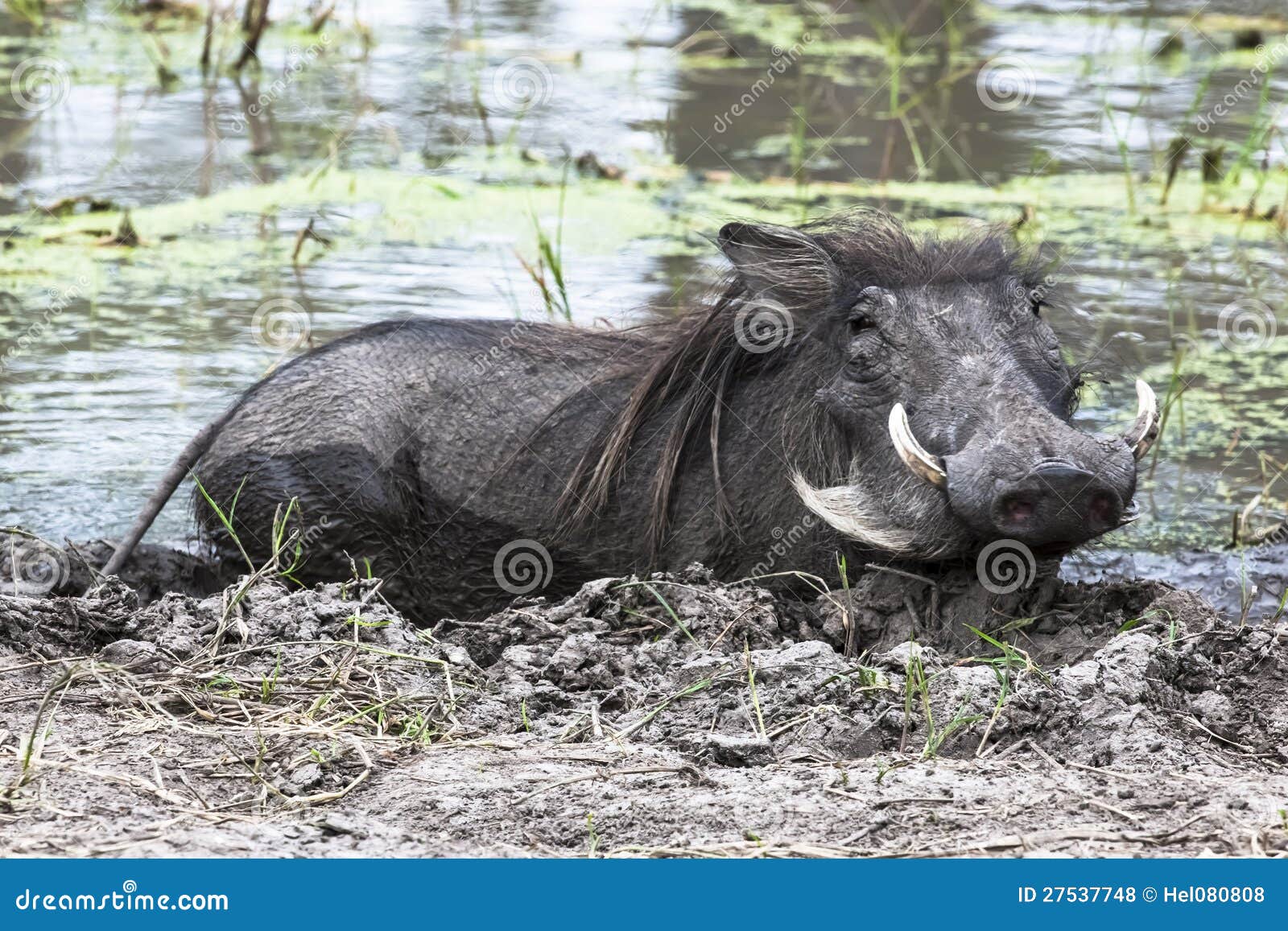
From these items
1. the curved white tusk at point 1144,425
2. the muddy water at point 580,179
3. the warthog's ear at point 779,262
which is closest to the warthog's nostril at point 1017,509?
the curved white tusk at point 1144,425

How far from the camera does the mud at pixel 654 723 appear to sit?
2.80 m

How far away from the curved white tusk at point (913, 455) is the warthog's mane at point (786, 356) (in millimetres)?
390

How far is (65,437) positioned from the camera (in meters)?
5.94

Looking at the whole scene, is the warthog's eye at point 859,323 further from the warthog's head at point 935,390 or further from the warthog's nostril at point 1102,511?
the warthog's nostril at point 1102,511

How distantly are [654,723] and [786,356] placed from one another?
59.6 inches

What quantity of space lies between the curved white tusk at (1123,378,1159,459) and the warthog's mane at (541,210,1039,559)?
0.47 metres

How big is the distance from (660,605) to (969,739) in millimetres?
917

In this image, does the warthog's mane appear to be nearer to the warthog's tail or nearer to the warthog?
the warthog

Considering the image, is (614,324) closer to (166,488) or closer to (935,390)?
(166,488)

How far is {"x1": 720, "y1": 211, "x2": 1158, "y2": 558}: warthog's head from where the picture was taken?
3670mm

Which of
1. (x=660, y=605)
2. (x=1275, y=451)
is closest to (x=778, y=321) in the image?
(x=660, y=605)

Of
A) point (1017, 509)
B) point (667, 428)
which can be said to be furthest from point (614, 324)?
point (1017, 509)

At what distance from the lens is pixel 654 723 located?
3.39 m

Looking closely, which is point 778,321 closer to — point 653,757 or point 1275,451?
point 653,757
